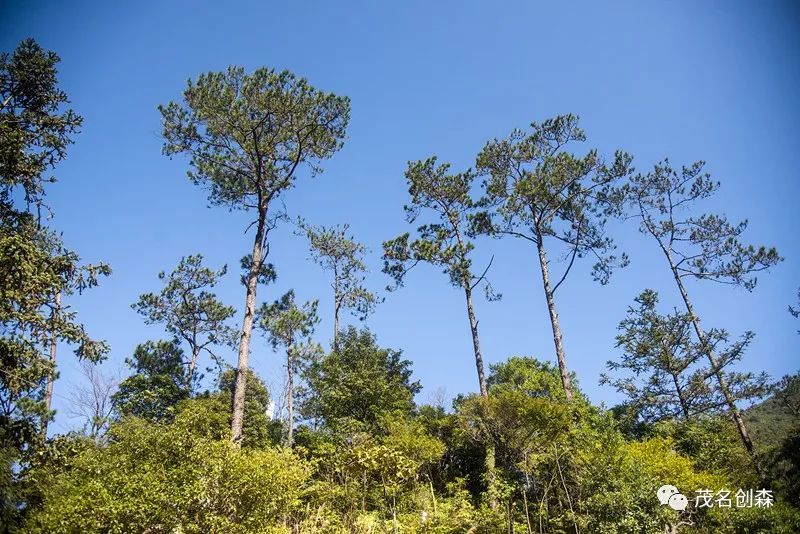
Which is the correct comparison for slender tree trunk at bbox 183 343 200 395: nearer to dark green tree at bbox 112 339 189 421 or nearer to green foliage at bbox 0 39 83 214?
dark green tree at bbox 112 339 189 421

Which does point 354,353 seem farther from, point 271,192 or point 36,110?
point 36,110

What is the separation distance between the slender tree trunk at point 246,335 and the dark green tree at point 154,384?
8.49 metres

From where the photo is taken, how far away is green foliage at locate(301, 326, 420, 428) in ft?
56.2

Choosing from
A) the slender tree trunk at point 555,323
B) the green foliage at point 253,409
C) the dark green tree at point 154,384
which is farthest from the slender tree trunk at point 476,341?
the dark green tree at point 154,384

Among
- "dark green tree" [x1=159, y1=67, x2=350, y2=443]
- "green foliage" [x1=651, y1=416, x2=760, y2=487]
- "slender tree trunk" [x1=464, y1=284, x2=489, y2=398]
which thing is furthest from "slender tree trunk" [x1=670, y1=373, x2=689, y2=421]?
"dark green tree" [x1=159, y1=67, x2=350, y2=443]

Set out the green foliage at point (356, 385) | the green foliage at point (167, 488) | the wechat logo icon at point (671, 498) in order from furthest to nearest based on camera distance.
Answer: the green foliage at point (356, 385) → the wechat logo icon at point (671, 498) → the green foliage at point (167, 488)

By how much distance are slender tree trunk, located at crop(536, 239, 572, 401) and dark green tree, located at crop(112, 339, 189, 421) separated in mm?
15601

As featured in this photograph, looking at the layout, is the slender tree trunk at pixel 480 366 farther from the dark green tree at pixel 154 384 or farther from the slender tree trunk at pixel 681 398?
the dark green tree at pixel 154 384

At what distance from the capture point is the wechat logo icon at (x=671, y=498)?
9.52 metres

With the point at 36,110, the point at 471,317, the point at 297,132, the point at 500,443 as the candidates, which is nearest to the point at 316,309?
the point at 471,317

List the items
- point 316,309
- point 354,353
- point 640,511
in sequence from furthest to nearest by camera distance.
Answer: point 316,309
point 354,353
point 640,511

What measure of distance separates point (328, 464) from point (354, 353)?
7.11m

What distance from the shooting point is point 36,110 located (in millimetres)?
10586

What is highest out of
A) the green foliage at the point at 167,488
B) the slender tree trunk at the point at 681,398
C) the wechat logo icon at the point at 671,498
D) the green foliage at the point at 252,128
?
the green foliage at the point at 252,128
